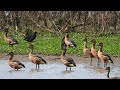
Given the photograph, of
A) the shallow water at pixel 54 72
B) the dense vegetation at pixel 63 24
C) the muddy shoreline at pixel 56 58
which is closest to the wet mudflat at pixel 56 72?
the shallow water at pixel 54 72

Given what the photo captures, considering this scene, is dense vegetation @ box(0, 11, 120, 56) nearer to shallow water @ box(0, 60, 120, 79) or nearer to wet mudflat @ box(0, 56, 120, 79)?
wet mudflat @ box(0, 56, 120, 79)

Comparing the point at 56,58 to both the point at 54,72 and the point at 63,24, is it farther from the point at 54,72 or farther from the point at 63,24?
the point at 63,24

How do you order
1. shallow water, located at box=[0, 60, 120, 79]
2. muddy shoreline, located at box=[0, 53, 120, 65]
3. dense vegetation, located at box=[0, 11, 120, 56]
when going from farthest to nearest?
dense vegetation, located at box=[0, 11, 120, 56]
muddy shoreline, located at box=[0, 53, 120, 65]
shallow water, located at box=[0, 60, 120, 79]

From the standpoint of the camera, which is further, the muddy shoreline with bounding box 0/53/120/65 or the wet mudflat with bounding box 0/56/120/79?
the muddy shoreline with bounding box 0/53/120/65

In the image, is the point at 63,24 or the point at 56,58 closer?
the point at 56,58

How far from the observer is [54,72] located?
955 centimetres

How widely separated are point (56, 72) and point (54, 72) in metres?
0.05

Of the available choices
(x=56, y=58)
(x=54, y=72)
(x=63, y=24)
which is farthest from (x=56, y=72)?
(x=63, y=24)

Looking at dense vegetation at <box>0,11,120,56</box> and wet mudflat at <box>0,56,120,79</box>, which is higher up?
dense vegetation at <box>0,11,120,56</box>

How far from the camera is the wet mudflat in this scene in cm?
892

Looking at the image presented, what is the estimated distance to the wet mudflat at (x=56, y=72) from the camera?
892cm

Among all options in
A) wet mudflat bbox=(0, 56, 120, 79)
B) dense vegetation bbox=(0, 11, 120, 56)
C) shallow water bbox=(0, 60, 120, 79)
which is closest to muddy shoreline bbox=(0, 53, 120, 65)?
wet mudflat bbox=(0, 56, 120, 79)

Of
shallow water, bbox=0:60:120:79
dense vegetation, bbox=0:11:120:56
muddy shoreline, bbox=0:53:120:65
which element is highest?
dense vegetation, bbox=0:11:120:56
